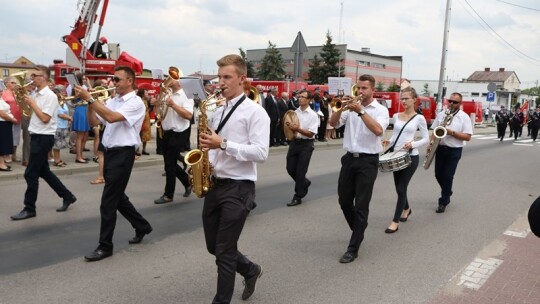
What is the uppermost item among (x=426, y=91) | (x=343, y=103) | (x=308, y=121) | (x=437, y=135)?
(x=426, y=91)

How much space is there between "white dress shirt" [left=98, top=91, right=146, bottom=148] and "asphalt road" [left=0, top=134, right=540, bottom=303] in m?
1.22

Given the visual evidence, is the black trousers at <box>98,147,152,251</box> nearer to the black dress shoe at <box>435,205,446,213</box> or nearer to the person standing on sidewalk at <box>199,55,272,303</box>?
the person standing on sidewalk at <box>199,55,272,303</box>

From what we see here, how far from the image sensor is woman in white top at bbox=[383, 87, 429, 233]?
6527 millimetres

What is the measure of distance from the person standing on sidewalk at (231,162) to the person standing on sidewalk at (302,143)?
416 cm

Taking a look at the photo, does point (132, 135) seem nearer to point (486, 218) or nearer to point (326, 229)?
point (326, 229)

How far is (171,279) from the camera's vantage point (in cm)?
464

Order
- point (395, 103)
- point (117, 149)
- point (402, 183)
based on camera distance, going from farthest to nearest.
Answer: point (395, 103) < point (402, 183) < point (117, 149)

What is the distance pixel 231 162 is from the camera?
3.67 m

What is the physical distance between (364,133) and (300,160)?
9.23 ft

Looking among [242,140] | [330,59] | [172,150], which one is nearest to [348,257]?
[242,140]

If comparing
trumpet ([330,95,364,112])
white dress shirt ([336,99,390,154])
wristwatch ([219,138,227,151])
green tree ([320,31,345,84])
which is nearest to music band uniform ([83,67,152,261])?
wristwatch ([219,138,227,151])

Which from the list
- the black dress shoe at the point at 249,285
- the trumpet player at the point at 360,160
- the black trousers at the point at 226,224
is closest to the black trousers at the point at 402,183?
the trumpet player at the point at 360,160

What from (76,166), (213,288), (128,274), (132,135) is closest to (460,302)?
(213,288)

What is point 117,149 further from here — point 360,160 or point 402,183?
point 402,183
